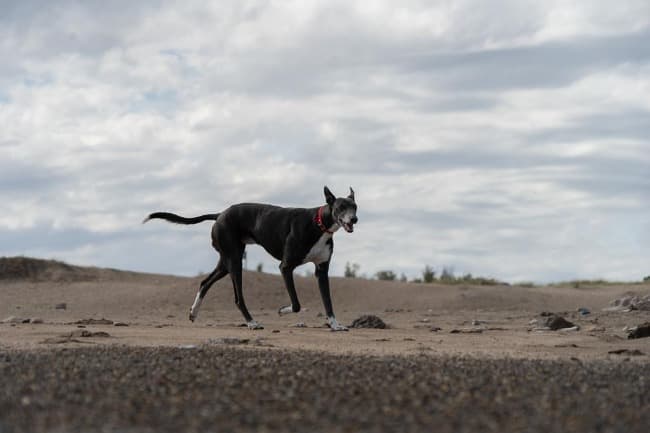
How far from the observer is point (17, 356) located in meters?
11.1

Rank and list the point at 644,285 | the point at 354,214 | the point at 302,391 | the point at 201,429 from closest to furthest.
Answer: the point at 201,429, the point at 302,391, the point at 354,214, the point at 644,285

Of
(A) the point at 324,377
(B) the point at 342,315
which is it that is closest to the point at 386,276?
(B) the point at 342,315

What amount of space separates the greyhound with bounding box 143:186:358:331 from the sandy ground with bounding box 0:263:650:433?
704 millimetres

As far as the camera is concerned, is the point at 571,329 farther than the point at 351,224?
Yes

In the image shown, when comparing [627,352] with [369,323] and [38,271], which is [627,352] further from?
[38,271]

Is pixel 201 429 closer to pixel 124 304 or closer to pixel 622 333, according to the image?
pixel 622 333

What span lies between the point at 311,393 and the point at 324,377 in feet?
2.89

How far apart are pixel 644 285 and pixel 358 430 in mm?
22424

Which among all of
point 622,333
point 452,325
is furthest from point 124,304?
point 622,333

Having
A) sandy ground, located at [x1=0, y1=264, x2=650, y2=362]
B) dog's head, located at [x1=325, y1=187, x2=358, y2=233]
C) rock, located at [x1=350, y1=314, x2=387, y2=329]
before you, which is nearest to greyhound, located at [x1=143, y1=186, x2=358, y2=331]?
dog's head, located at [x1=325, y1=187, x2=358, y2=233]

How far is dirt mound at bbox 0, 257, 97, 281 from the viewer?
92.0 feet

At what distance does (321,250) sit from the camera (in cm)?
1584

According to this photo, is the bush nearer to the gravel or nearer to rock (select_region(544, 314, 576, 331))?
rock (select_region(544, 314, 576, 331))

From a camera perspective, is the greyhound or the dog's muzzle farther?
the greyhound
